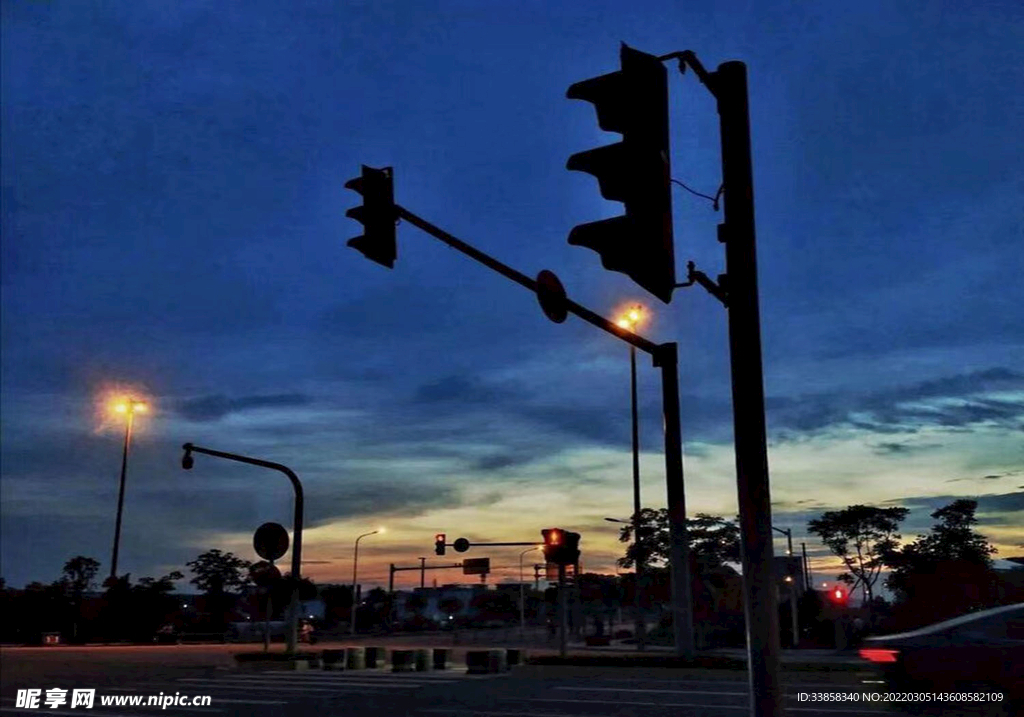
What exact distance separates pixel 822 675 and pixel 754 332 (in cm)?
1696

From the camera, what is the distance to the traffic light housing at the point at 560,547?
25.1 meters

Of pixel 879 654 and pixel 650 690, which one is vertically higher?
pixel 879 654

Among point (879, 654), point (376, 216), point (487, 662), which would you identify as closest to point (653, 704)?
point (879, 654)

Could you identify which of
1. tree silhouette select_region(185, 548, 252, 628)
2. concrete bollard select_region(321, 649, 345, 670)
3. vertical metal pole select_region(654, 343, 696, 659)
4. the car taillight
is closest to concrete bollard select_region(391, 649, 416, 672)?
concrete bollard select_region(321, 649, 345, 670)

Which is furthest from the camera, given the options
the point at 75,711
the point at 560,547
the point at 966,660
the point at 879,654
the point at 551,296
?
the point at 560,547

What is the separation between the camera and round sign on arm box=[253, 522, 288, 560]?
22.2 meters

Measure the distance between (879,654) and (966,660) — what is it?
3.43 feet

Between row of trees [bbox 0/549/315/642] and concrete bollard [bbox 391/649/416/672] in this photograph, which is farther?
row of trees [bbox 0/549/315/642]

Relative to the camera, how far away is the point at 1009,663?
12.0 m

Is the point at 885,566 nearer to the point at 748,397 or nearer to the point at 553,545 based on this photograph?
the point at 553,545

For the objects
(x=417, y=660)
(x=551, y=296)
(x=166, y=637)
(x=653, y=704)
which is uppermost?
(x=551, y=296)

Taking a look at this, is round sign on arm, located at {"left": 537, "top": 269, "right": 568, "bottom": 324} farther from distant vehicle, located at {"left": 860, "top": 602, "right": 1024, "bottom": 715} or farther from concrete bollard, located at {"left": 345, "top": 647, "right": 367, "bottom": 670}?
concrete bollard, located at {"left": 345, "top": 647, "right": 367, "bottom": 670}

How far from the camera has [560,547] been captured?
25.2 m

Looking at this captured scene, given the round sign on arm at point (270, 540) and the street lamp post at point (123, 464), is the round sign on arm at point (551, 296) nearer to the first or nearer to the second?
the round sign on arm at point (270, 540)
